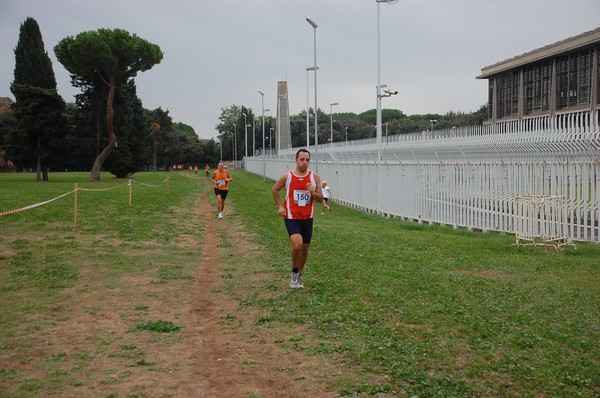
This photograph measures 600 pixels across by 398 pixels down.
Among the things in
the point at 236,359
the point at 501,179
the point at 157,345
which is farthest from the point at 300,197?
the point at 501,179

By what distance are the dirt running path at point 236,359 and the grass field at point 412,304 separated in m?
0.25

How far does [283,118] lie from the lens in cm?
8744

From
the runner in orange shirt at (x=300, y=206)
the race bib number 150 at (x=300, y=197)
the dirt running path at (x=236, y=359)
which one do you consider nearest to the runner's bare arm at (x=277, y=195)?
the runner in orange shirt at (x=300, y=206)

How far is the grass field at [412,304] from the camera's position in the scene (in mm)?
4957

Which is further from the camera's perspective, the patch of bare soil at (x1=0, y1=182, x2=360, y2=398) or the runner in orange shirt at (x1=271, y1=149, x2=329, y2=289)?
the runner in orange shirt at (x1=271, y1=149, x2=329, y2=289)

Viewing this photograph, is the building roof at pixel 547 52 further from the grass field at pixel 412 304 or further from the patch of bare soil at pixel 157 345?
the patch of bare soil at pixel 157 345

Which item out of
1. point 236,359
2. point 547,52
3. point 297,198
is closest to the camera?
point 236,359

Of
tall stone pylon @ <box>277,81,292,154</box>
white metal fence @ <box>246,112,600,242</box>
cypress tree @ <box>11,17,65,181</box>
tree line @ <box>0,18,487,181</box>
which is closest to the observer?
white metal fence @ <box>246,112,600,242</box>

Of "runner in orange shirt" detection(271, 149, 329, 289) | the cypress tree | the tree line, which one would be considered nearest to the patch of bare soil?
"runner in orange shirt" detection(271, 149, 329, 289)

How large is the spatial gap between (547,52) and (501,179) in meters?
44.4

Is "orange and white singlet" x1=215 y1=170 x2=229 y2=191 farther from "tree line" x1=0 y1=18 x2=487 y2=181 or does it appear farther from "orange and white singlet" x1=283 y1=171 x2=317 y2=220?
"tree line" x1=0 y1=18 x2=487 y2=181

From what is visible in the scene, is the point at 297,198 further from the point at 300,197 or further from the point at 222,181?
the point at 222,181

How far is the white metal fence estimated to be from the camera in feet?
41.8

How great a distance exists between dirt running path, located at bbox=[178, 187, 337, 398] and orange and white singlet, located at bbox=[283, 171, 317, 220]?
1.47 m
